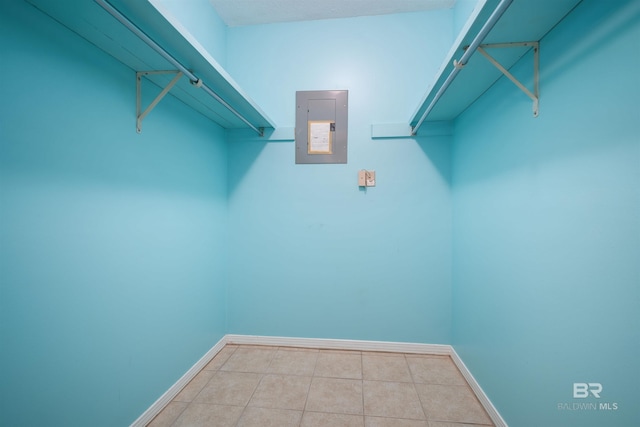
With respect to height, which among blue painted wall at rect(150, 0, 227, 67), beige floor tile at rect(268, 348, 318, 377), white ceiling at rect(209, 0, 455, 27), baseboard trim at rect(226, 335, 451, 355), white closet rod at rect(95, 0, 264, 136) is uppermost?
white ceiling at rect(209, 0, 455, 27)

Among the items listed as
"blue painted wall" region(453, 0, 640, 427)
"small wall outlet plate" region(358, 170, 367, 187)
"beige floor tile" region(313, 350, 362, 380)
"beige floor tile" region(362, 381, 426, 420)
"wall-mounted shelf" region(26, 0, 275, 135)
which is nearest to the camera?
"blue painted wall" region(453, 0, 640, 427)

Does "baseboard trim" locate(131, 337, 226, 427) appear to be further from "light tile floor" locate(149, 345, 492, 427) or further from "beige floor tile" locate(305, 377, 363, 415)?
"beige floor tile" locate(305, 377, 363, 415)

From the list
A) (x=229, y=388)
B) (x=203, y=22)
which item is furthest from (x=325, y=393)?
(x=203, y=22)

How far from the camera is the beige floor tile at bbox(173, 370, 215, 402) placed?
57.6 inches

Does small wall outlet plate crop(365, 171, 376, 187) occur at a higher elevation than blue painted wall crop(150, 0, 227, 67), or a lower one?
lower

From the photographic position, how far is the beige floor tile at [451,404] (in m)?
1.33

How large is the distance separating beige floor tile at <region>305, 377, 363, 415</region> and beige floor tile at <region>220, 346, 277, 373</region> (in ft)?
1.42

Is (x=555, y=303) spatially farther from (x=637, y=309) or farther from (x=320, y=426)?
(x=320, y=426)

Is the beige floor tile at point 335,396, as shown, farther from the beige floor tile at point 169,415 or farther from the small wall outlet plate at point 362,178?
the small wall outlet plate at point 362,178

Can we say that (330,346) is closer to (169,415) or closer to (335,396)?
(335,396)

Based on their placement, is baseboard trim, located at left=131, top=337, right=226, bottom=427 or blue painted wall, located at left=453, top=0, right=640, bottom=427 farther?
baseboard trim, located at left=131, top=337, right=226, bottom=427

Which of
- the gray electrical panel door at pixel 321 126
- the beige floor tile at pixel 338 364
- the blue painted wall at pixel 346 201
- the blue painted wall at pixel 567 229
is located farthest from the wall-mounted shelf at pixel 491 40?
the beige floor tile at pixel 338 364

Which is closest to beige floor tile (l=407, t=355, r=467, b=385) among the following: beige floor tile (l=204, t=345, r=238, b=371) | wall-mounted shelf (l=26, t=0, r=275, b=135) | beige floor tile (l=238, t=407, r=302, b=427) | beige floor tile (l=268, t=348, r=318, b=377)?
beige floor tile (l=268, t=348, r=318, b=377)

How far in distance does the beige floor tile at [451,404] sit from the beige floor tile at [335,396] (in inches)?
16.0
